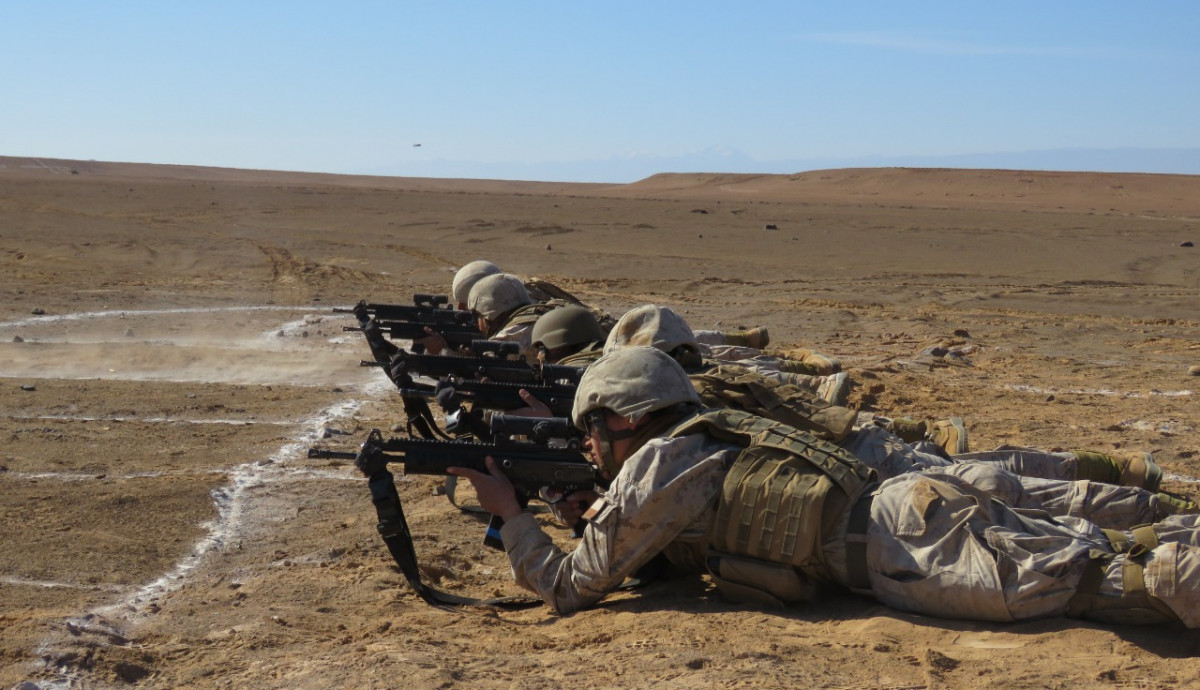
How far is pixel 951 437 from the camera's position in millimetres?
6414

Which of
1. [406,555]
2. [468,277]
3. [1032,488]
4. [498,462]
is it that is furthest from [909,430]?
[468,277]

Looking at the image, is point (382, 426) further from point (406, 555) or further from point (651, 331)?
point (406, 555)

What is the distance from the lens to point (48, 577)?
17.3 feet

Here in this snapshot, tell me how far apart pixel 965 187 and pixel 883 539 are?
61.1 m

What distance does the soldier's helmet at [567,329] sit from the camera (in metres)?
7.05

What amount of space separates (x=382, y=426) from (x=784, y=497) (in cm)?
514

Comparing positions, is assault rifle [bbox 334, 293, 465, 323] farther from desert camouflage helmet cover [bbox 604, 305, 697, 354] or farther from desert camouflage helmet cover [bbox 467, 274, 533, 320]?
desert camouflage helmet cover [bbox 604, 305, 697, 354]

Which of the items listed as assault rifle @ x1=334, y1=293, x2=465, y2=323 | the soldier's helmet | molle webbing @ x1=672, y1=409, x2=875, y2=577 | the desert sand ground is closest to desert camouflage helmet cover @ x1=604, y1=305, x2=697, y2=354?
the soldier's helmet

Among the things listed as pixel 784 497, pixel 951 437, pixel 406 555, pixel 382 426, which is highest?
pixel 784 497

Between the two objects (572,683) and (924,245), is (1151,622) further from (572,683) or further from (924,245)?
(924,245)

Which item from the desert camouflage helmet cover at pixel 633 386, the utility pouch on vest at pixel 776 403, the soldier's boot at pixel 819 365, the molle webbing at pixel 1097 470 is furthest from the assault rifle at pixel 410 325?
the molle webbing at pixel 1097 470

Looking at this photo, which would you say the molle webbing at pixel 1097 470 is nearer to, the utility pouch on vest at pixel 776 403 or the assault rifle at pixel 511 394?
the utility pouch on vest at pixel 776 403

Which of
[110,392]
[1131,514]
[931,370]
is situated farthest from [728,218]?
[1131,514]

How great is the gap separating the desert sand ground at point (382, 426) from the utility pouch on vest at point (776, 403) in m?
0.93
